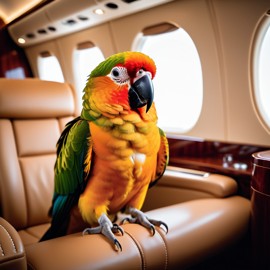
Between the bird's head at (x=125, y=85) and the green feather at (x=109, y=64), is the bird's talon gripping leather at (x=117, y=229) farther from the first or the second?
the green feather at (x=109, y=64)

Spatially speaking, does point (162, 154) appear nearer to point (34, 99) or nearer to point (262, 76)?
point (34, 99)

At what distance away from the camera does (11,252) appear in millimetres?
772

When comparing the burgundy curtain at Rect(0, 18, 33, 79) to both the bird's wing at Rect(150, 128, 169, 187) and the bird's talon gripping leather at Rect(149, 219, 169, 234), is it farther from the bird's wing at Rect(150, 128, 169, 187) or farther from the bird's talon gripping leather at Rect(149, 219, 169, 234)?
the bird's talon gripping leather at Rect(149, 219, 169, 234)

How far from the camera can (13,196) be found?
1.59m

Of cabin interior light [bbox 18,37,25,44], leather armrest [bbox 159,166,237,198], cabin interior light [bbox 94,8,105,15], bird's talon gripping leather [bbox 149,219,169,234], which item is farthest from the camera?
cabin interior light [bbox 18,37,25,44]

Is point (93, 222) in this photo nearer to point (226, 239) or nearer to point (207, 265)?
point (226, 239)

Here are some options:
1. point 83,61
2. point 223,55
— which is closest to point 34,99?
point 223,55

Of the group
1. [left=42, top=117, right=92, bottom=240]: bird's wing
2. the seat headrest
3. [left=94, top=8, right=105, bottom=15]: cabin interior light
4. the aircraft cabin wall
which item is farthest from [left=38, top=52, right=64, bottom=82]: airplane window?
[left=42, top=117, right=92, bottom=240]: bird's wing

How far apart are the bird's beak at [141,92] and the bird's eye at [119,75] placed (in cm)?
3

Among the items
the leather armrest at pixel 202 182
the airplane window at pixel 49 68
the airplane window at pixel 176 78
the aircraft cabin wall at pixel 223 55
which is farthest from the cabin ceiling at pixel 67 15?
the leather armrest at pixel 202 182

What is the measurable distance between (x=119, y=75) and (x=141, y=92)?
0.09 meters

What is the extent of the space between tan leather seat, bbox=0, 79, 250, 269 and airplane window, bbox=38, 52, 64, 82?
2186 millimetres

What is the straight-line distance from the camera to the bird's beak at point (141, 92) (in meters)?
0.99

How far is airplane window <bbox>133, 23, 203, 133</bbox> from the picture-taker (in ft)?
7.81
